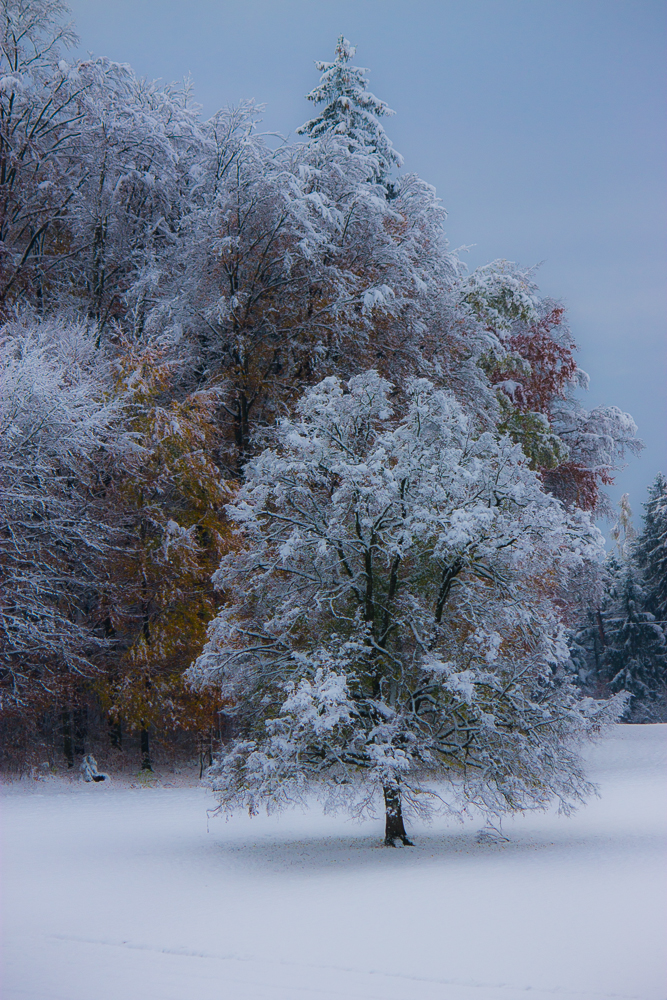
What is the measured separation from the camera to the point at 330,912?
8.12 metres

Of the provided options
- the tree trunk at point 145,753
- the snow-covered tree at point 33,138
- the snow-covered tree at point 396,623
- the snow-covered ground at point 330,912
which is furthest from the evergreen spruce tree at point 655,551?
the snow-covered tree at point 396,623

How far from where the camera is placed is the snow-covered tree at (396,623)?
35.8 feet

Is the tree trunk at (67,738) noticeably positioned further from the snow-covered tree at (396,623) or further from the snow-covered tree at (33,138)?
the snow-covered tree at (33,138)

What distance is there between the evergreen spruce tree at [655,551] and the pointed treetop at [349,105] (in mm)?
16999

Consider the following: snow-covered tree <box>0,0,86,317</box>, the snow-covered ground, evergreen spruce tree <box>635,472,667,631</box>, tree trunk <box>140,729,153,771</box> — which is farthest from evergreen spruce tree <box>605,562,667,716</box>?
snow-covered tree <box>0,0,86,317</box>

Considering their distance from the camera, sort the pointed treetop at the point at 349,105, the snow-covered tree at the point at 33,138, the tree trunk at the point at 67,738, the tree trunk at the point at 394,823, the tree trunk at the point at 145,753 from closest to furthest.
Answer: the tree trunk at the point at 394,823 < the tree trunk at the point at 67,738 < the tree trunk at the point at 145,753 < the snow-covered tree at the point at 33,138 < the pointed treetop at the point at 349,105

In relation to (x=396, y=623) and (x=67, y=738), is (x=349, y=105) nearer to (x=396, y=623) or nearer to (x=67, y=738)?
(x=67, y=738)

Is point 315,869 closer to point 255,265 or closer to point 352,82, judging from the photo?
point 255,265

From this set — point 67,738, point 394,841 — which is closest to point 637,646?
point 67,738

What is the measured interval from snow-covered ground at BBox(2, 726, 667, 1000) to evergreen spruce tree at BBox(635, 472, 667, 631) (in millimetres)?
Result: 23635

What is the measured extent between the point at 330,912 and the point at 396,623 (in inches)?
165

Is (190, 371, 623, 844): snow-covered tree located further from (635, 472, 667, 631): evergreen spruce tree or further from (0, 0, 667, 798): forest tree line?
(635, 472, 667, 631): evergreen spruce tree

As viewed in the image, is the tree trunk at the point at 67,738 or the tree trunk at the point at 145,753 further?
the tree trunk at the point at 145,753

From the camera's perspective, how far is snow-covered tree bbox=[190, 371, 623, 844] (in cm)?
1091
